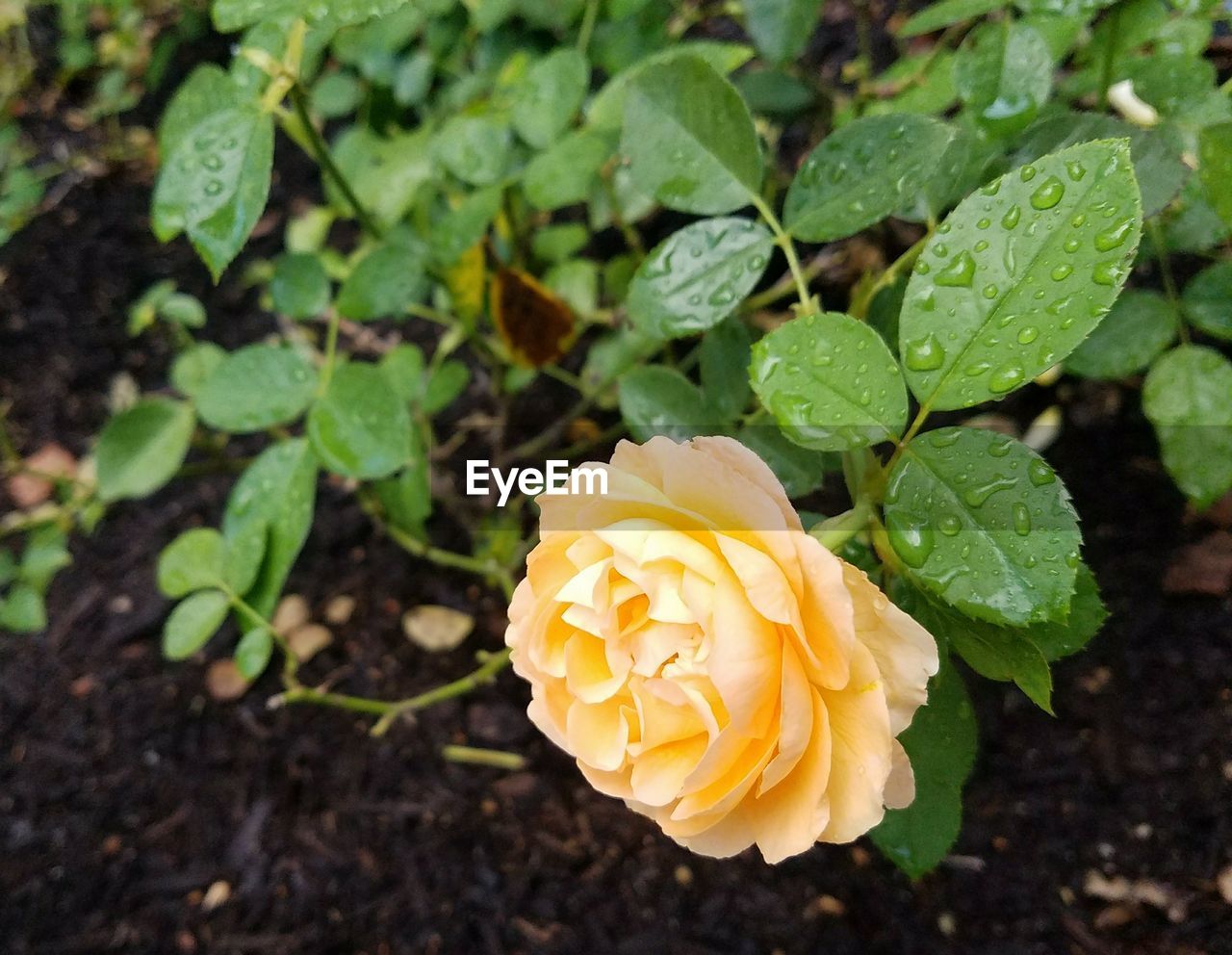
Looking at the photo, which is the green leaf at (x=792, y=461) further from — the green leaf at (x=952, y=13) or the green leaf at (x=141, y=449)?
the green leaf at (x=141, y=449)

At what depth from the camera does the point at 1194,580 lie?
86 cm

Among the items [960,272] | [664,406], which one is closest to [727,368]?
[664,406]

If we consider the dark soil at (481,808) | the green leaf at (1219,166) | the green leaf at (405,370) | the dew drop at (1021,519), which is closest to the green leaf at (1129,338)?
the green leaf at (1219,166)

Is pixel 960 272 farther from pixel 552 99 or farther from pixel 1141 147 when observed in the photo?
pixel 552 99

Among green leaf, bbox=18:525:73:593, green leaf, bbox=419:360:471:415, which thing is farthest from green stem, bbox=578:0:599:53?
green leaf, bbox=18:525:73:593

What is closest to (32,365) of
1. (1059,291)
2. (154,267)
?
(154,267)

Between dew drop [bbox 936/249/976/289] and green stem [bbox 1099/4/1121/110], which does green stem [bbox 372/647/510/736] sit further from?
green stem [bbox 1099/4/1121/110]

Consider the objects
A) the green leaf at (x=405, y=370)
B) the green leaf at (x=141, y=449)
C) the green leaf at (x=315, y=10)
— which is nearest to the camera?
the green leaf at (x=315, y=10)

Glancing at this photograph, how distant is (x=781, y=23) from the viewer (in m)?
0.82

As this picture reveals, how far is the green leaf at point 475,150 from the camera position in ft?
2.61

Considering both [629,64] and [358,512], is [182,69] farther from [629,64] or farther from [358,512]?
[629,64]

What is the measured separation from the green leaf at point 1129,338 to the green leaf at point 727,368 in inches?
10.3

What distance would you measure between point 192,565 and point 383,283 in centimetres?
34

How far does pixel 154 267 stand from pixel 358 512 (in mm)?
722
